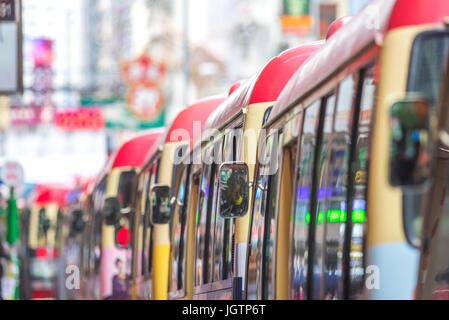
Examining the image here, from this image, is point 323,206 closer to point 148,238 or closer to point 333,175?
point 333,175

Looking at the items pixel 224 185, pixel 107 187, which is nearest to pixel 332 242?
pixel 224 185

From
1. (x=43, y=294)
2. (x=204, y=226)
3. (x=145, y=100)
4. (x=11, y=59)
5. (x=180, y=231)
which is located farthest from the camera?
(x=145, y=100)

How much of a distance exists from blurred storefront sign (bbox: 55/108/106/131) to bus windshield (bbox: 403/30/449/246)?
31.7 meters

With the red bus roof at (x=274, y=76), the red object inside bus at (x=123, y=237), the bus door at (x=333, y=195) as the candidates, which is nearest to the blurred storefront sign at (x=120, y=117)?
the red object inside bus at (x=123, y=237)

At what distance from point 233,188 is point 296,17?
2543cm

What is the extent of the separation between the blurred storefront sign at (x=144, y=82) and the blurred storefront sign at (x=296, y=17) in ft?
12.8

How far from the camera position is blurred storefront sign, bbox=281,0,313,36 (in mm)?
30297

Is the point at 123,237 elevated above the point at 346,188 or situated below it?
below

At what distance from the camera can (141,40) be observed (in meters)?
75.4

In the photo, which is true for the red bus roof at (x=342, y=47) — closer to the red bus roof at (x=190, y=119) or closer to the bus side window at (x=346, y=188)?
the bus side window at (x=346, y=188)

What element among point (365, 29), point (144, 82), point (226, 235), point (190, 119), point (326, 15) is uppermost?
point (365, 29)

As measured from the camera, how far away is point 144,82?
2812 cm

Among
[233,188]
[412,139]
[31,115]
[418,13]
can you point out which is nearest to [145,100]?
[31,115]

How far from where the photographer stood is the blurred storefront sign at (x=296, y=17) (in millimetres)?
30297
